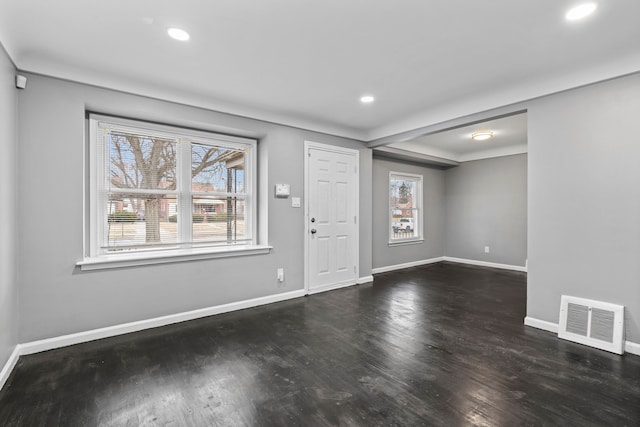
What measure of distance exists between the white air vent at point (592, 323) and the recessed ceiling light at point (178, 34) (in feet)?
13.2

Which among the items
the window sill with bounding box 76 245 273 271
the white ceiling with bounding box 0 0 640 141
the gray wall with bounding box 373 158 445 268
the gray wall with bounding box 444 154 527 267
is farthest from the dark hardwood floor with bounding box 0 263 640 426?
the gray wall with bounding box 444 154 527 267

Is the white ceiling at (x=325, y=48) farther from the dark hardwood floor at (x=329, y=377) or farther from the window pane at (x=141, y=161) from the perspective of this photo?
the dark hardwood floor at (x=329, y=377)

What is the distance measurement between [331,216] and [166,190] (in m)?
2.28

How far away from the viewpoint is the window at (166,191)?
3.13 meters

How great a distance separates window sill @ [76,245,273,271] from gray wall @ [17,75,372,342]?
59 millimetres

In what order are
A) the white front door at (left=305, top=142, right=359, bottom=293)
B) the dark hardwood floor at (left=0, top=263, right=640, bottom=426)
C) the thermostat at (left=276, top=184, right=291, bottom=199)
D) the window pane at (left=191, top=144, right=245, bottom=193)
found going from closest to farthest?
the dark hardwood floor at (left=0, top=263, right=640, bottom=426), the window pane at (left=191, top=144, right=245, bottom=193), the thermostat at (left=276, top=184, right=291, bottom=199), the white front door at (left=305, top=142, right=359, bottom=293)

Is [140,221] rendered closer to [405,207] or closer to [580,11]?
[580,11]

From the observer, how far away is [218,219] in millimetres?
3873

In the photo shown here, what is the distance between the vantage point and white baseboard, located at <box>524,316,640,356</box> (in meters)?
2.54

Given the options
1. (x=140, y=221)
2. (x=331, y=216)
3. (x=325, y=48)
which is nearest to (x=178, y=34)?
(x=325, y=48)

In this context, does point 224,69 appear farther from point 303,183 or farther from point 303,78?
point 303,183

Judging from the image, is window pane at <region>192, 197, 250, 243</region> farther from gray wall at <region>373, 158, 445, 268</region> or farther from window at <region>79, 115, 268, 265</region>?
gray wall at <region>373, 158, 445, 268</region>

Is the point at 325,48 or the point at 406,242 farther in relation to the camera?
the point at 406,242

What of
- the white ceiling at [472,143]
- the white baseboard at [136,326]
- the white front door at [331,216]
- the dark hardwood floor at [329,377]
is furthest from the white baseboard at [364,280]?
the white ceiling at [472,143]
